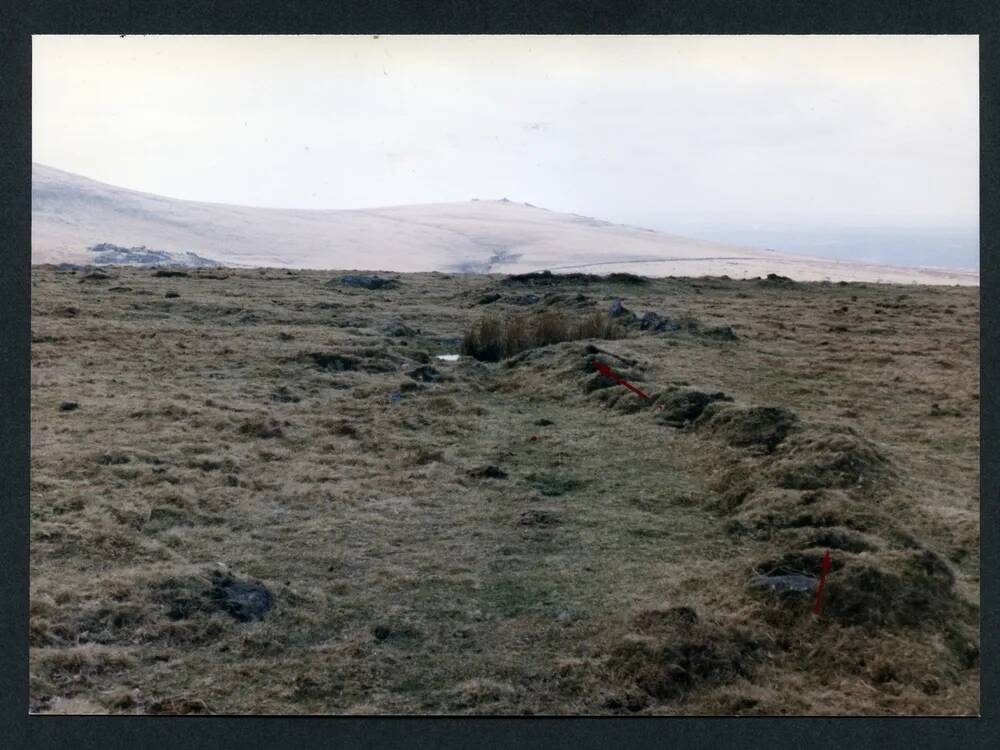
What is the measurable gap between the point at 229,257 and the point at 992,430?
158ft

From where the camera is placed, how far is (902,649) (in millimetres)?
5582

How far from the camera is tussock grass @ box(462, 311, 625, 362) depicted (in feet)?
50.4

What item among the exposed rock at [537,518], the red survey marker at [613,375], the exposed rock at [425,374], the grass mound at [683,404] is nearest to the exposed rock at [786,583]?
the exposed rock at [537,518]

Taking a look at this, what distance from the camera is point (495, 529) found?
754 cm

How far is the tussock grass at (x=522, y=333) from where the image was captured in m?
15.4

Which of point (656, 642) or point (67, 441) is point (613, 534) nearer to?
point (656, 642)

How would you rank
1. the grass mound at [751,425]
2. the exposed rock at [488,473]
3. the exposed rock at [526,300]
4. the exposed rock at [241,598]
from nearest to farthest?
1. the exposed rock at [241,598]
2. the exposed rock at [488,473]
3. the grass mound at [751,425]
4. the exposed rock at [526,300]

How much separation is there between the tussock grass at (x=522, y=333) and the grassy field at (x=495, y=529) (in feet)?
1.90

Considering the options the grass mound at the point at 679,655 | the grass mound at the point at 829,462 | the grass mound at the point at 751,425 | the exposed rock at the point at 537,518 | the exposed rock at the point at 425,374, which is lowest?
the grass mound at the point at 679,655

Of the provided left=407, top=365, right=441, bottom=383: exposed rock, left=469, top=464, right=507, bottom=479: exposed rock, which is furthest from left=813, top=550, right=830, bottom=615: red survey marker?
left=407, top=365, right=441, bottom=383: exposed rock

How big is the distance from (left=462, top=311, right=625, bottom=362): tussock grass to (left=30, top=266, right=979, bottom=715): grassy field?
58 cm

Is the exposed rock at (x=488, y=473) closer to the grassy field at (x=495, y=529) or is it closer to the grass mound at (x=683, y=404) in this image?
the grassy field at (x=495, y=529)

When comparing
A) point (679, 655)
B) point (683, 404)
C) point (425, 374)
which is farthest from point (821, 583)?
point (425, 374)
